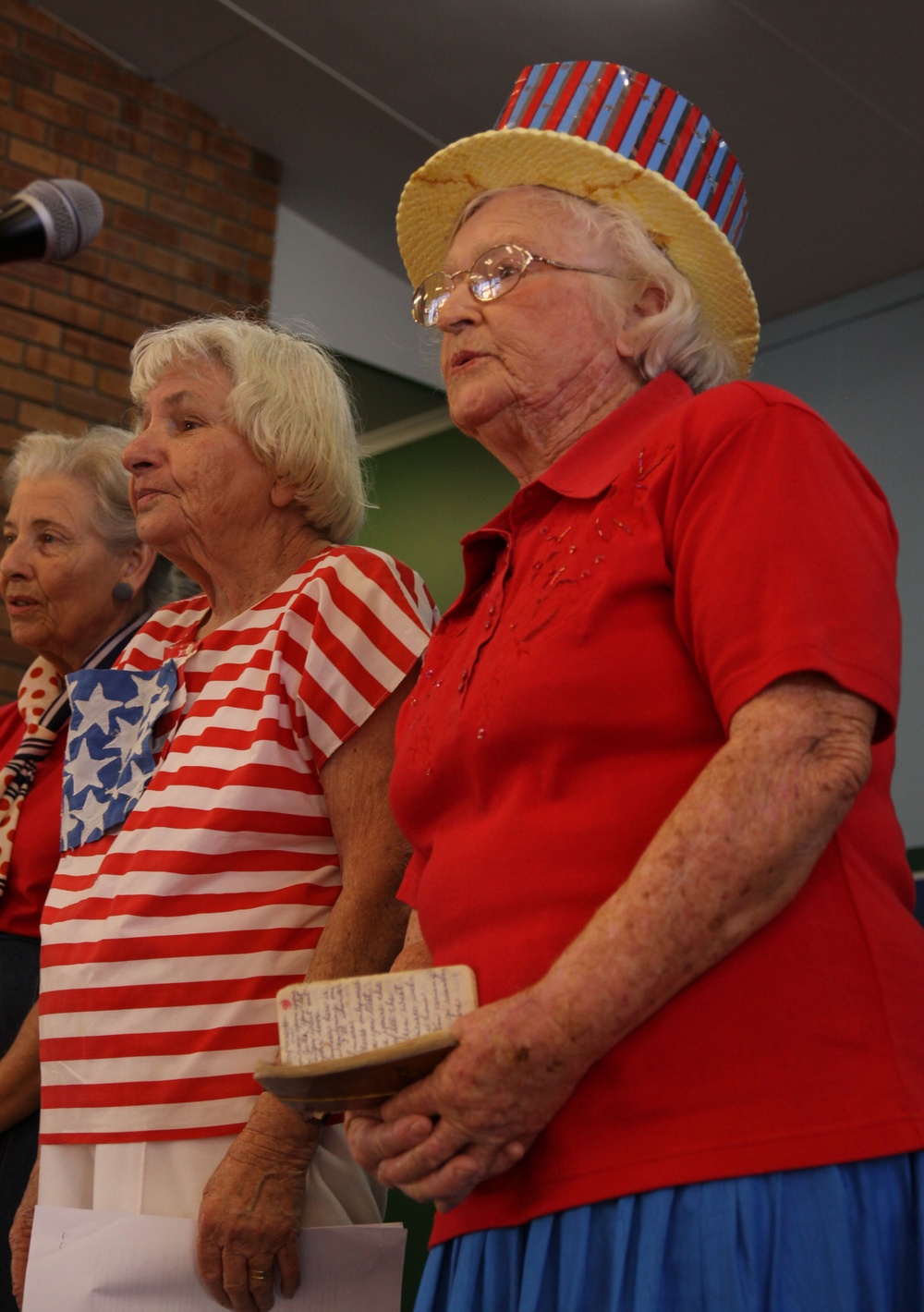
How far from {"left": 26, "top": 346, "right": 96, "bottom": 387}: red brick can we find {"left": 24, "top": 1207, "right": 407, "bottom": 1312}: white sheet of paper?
119 inches

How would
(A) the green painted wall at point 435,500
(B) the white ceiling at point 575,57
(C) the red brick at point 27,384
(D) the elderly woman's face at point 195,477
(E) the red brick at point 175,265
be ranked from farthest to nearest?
(A) the green painted wall at point 435,500, (E) the red brick at point 175,265, (C) the red brick at point 27,384, (B) the white ceiling at point 575,57, (D) the elderly woman's face at point 195,477

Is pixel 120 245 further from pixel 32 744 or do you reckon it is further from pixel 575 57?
pixel 32 744

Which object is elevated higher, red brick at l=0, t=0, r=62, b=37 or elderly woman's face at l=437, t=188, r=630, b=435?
red brick at l=0, t=0, r=62, b=37

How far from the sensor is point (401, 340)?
5.05 metres

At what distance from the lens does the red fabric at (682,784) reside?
1.07 m

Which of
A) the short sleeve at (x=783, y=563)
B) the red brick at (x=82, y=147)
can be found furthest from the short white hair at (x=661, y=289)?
the red brick at (x=82, y=147)

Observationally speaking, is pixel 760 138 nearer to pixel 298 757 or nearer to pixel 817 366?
pixel 817 366

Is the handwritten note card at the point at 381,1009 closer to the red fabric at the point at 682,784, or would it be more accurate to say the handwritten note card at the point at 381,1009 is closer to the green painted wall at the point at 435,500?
the red fabric at the point at 682,784

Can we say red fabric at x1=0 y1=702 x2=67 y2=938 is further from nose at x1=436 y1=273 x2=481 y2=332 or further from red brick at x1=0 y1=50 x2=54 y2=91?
red brick at x1=0 y1=50 x2=54 y2=91

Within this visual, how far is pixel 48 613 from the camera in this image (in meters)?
2.81

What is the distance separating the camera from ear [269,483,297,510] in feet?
7.24

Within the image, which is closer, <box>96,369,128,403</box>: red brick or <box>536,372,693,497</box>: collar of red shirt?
<box>536,372,693,497</box>: collar of red shirt

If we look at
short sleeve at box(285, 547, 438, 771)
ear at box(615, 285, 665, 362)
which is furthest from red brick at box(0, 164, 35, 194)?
ear at box(615, 285, 665, 362)

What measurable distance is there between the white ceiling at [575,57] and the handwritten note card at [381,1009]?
3293 millimetres
